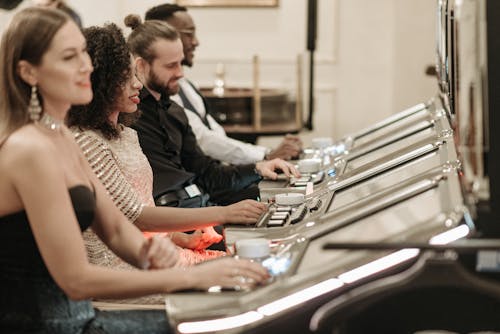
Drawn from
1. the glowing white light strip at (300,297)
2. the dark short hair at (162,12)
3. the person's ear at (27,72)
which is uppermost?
the dark short hair at (162,12)

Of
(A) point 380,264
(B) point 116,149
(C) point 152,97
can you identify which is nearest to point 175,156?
(C) point 152,97

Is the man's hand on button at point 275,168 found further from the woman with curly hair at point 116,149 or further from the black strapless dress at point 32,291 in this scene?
the black strapless dress at point 32,291

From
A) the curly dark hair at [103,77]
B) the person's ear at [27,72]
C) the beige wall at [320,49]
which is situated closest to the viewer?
the person's ear at [27,72]

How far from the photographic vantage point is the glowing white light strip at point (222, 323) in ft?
4.91

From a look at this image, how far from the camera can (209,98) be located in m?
5.89

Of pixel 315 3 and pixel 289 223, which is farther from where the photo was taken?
pixel 315 3

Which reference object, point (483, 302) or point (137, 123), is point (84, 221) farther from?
point (137, 123)

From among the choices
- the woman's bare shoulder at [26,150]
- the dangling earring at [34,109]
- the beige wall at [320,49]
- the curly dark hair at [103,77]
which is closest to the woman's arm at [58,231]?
the woman's bare shoulder at [26,150]

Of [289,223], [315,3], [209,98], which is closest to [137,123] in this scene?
[289,223]

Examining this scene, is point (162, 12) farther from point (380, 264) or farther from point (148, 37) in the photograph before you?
point (380, 264)

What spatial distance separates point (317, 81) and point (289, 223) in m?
5.11

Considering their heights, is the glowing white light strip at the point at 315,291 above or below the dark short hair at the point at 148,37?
below

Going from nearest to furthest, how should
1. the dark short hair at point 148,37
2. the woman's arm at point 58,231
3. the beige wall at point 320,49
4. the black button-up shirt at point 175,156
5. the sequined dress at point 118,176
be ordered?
1. the woman's arm at point 58,231
2. the sequined dress at point 118,176
3. the black button-up shirt at point 175,156
4. the dark short hair at point 148,37
5. the beige wall at point 320,49

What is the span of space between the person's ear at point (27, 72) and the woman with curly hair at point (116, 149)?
0.58 meters
